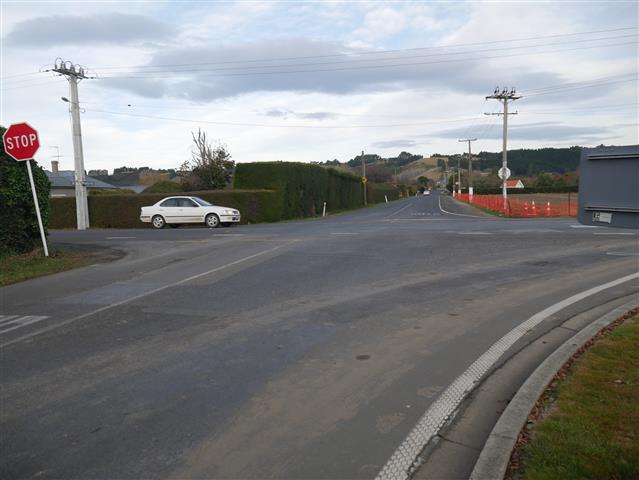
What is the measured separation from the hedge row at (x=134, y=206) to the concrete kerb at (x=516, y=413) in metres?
24.9

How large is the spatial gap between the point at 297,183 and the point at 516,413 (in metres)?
32.0

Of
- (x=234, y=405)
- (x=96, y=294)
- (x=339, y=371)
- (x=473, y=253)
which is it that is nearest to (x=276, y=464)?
(x=234, y=405)

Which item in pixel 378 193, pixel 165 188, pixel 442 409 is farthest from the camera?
pixel 378 193

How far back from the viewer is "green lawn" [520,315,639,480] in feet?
10.9

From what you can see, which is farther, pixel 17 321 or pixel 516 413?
pixel 17 321

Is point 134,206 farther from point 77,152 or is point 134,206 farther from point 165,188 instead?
point 165,188

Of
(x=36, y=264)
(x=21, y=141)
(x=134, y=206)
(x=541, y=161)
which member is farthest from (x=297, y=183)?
(x=541, y=161)

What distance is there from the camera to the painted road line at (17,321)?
23.5ft

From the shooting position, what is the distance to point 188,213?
25531 mm

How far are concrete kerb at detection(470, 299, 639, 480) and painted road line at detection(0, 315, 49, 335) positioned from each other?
618 cm

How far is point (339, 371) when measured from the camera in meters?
5.28

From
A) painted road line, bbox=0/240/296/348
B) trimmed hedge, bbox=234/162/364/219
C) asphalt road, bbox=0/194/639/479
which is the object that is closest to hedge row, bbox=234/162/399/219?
trimmed hedge, bbox=234/162/364/219

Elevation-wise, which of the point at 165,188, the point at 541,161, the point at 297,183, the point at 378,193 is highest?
the point at 541,161

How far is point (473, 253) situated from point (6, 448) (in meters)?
11.1
